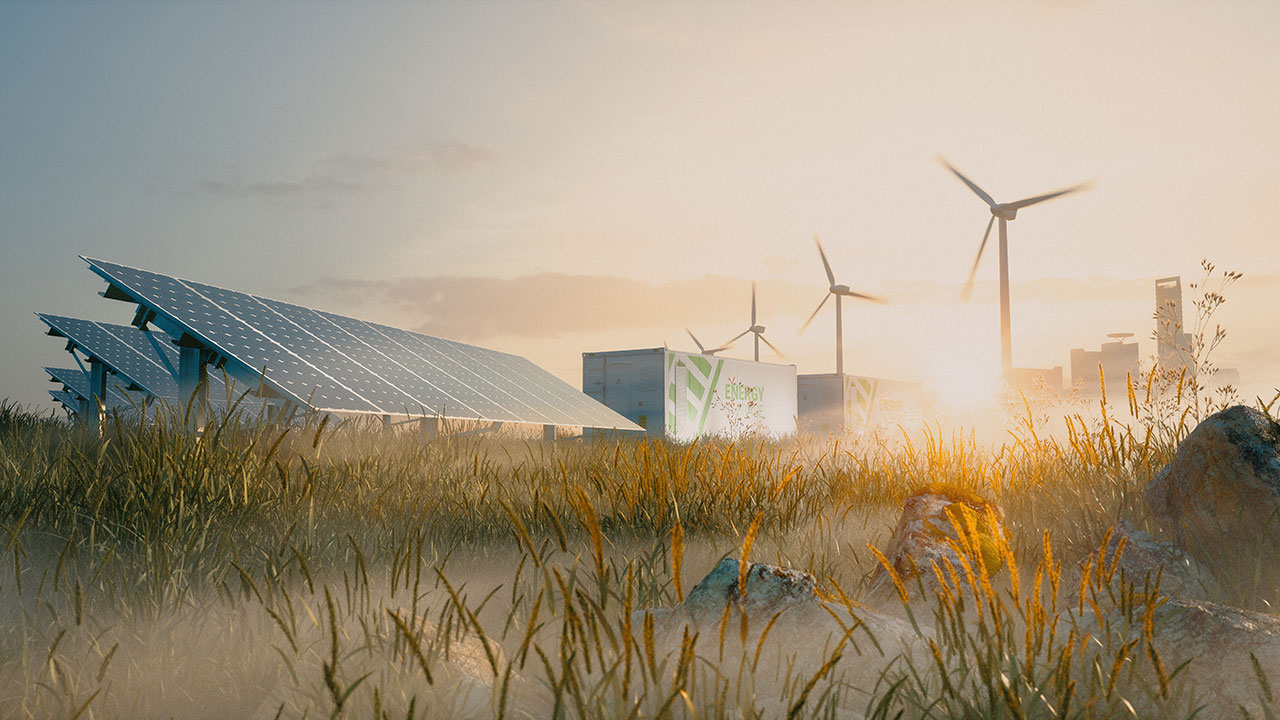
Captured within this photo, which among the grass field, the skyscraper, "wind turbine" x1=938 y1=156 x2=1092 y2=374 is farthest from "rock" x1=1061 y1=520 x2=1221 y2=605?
"wind turbine" x1=938 y1=156 x2=1092 y2=374

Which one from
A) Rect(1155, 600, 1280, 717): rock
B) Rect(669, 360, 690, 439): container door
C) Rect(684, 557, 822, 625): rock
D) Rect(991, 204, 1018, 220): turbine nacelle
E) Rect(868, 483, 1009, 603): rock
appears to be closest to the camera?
Rect(1155, 600, 1280, 717): rock

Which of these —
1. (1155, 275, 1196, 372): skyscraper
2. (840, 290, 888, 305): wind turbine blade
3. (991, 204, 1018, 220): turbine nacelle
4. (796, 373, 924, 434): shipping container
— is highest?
(991, 204, 1018, 220): turbine nacelle

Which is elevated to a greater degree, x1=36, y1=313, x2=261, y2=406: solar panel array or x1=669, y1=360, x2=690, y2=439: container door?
x1=36, y1=313, x2=261, y2=406: solar panel array

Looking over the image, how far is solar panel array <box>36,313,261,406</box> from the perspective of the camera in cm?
2002

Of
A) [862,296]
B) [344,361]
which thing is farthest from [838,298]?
[344,361]

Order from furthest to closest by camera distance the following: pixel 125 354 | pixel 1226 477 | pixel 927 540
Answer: pixel 125 354 → pixel 1226 477 → pixel 927 540

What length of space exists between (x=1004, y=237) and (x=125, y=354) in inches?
964

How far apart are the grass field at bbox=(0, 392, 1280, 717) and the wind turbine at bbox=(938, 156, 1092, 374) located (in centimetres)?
1567

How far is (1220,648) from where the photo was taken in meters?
2.41

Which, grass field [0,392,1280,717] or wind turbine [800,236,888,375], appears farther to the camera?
wind turbine [800,236,888,375]

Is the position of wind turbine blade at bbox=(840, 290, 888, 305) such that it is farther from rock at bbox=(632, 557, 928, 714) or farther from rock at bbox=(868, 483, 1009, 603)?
rock at bbox=(632, 557, 928, 714)

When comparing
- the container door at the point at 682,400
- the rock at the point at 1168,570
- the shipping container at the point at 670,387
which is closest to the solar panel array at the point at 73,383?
the shipping container at the point at 670,387

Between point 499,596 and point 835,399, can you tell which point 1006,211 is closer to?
point 835,399

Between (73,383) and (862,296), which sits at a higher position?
(862,296)
